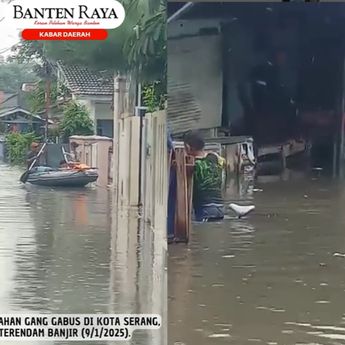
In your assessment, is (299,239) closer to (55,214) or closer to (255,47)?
(255,47)

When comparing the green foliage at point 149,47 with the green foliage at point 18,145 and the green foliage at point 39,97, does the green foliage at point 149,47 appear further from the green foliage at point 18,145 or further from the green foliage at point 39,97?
the green foliage at point 18,145

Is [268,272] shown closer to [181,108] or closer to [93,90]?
[181,108]

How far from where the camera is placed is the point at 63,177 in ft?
11.9

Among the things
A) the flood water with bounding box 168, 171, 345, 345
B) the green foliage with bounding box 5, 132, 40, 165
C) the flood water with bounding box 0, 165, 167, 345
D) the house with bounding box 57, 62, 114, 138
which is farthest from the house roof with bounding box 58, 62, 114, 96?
the flood water with bounding box 168, 171, 345, 345

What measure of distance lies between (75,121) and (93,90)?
172 millimetres

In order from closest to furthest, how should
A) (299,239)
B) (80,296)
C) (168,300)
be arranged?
(80,296) → (168,300) → (299,239)

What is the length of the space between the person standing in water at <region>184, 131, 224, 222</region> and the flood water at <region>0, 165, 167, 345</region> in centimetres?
55

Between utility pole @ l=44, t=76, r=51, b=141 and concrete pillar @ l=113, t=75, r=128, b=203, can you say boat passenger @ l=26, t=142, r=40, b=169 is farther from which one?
concrete pillar @ l=113, t=75, r=128, b=203

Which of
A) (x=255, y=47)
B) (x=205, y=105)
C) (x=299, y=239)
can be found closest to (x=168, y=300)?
(x=299, y=239)

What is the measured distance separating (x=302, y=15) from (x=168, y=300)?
1673 millimetres

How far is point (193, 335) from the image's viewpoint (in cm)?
393

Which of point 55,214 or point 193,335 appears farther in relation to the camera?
point 193,335

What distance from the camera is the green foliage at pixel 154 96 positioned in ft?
11.8

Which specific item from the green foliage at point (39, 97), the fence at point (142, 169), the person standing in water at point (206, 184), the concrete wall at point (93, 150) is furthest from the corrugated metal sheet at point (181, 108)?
the green foliage at point (39, 97)
